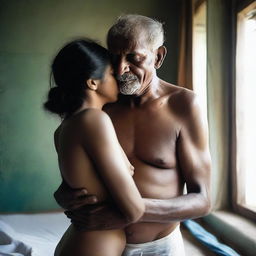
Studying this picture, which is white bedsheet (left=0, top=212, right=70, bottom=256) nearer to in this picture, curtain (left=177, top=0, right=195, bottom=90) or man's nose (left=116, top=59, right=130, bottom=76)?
man's nose (left=116, top=59, right=130, bottom=76)

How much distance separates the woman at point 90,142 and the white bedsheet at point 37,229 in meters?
1.09

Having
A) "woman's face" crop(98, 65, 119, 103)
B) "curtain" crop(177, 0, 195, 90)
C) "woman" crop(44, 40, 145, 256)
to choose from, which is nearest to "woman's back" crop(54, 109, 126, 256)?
"woman" crop(44, 40, 145, 256)

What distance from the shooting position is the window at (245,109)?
2.21m

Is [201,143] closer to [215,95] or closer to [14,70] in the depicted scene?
[215,95]

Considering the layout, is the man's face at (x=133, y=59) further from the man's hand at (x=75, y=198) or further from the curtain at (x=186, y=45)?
the curtain at (x=186, y=45)

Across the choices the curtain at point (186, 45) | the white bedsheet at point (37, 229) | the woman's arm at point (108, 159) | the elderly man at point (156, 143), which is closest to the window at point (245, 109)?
the curtain at point (186, 45)

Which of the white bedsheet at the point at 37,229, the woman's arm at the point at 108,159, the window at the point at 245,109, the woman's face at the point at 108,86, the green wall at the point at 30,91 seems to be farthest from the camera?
the green wall at the point at 30,91

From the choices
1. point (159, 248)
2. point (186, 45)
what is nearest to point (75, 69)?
point (159, 248)

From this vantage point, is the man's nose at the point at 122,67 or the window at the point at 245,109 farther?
the window at the point at 245,109

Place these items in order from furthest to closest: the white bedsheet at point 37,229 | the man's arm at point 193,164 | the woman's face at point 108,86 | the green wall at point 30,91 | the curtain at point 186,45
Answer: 1. the green wall at point 30,91
2. the curtain at point 186,45
3. the white bedsheet at point 37,229
4. the man's arm at point 193,164
5. the woman's face at point 108,86

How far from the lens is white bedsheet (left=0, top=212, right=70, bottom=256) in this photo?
6.53 ft

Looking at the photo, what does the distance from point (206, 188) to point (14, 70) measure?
2517 millimetres

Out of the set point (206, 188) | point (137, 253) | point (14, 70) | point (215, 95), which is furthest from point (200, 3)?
point (137, 253)

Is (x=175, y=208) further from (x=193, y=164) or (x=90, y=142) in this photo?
(x=90, y=142)
